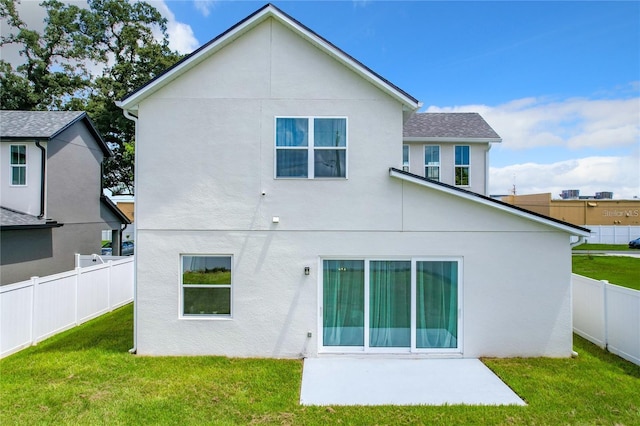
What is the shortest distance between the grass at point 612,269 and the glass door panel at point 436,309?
12918 millimetres

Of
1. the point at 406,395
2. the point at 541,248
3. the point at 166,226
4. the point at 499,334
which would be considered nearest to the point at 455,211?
the point at 541,248

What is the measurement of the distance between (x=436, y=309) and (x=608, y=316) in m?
4.41

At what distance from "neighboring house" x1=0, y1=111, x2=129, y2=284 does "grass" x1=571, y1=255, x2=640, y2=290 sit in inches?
1013

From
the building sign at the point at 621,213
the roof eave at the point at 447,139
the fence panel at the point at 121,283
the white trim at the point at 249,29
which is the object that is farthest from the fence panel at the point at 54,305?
the building sign at the point at 621,213

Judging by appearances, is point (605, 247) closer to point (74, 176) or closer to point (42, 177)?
point (74, 176)

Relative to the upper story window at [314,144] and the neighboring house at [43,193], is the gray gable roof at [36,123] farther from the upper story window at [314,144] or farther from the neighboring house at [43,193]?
the upper story window at [314,144]

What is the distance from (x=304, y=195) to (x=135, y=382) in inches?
210

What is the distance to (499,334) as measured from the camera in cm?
812

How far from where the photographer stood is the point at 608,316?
8.48 meters

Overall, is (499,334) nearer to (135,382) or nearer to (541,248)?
(541,248)

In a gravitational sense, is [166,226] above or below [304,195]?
below

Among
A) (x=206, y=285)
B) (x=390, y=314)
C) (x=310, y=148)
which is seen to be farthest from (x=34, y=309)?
(x=390, y=314)

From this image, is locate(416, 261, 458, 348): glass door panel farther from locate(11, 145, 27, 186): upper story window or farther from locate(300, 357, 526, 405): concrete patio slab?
locate(11, 145, 27, 186): upper story window

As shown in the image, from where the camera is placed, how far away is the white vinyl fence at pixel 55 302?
8.44m
